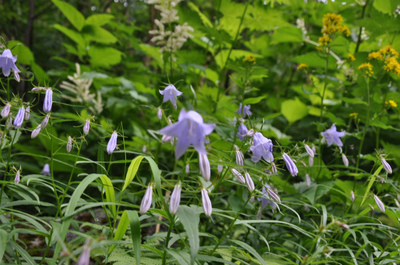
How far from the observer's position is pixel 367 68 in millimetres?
2654

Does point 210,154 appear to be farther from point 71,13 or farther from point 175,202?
point 71,13

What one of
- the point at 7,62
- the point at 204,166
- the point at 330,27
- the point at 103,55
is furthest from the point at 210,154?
the point at 103,55

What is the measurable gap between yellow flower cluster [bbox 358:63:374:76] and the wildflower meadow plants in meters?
0.02

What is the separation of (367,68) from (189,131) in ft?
7.45

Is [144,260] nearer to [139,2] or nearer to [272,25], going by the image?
[272,25]

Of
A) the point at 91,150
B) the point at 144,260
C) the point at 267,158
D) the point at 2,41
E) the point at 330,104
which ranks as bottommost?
the point at 91,150

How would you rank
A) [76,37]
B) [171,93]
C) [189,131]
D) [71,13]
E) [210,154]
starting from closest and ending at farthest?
[189,131]
[210,154]
[171,93]
[71,13]
[76,37]

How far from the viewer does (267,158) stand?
148cm

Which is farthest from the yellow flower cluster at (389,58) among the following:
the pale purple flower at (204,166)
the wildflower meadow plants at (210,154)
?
the pale purple flower at (204,166)

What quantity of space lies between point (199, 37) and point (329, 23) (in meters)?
1.67

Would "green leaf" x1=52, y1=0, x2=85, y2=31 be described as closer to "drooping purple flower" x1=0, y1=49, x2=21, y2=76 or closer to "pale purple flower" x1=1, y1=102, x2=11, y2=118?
"drooping purple flower" x1=0, y1=49, x2=21, y2=76

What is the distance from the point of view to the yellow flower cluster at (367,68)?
257 cm

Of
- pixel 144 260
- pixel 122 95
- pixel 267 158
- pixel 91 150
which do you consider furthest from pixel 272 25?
pixel 144 260

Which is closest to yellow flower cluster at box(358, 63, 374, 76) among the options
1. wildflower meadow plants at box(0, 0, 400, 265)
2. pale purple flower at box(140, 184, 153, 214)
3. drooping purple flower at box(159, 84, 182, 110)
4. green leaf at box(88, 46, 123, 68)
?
wildflower meadow plants at box(0, 0, 400, 265)
